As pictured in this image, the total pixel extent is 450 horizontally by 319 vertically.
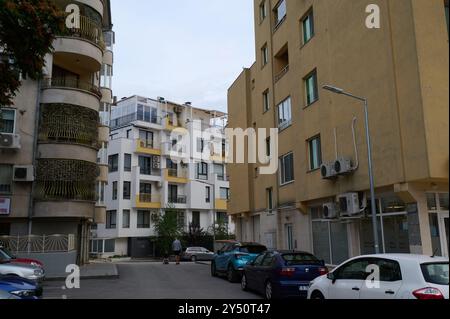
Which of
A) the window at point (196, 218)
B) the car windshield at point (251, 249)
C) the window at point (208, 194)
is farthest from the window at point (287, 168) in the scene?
the window at point (208, 194)

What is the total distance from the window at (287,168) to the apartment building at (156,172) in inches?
1012

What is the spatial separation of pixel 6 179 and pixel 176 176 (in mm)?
30208

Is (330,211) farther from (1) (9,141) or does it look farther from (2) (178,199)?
(2) (178,199)

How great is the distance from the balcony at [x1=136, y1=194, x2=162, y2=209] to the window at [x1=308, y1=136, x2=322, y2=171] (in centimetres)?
3113

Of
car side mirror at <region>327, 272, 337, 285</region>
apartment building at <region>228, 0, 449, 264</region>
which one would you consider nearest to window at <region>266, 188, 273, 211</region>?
apartment building at <region>228, 0, 449, 264</region>

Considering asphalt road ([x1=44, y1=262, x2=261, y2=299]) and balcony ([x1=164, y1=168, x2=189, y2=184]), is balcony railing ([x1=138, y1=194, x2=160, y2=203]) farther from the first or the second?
asphalt road ([x1=44, y1=262, x2=261, y2=299])

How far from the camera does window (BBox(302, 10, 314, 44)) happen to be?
21.0 meters

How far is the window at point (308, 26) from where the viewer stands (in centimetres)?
2103

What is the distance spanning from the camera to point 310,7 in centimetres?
2083

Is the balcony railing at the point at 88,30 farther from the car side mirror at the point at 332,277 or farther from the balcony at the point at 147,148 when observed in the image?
the balcony at the point at 147,148

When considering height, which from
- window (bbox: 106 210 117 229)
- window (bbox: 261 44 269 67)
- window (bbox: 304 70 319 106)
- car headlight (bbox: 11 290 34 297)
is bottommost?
car headlight (bbox: 11 290 34 297)

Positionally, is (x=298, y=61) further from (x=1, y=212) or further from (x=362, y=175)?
(x=1, y=212)

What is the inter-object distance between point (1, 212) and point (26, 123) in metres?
4.60
